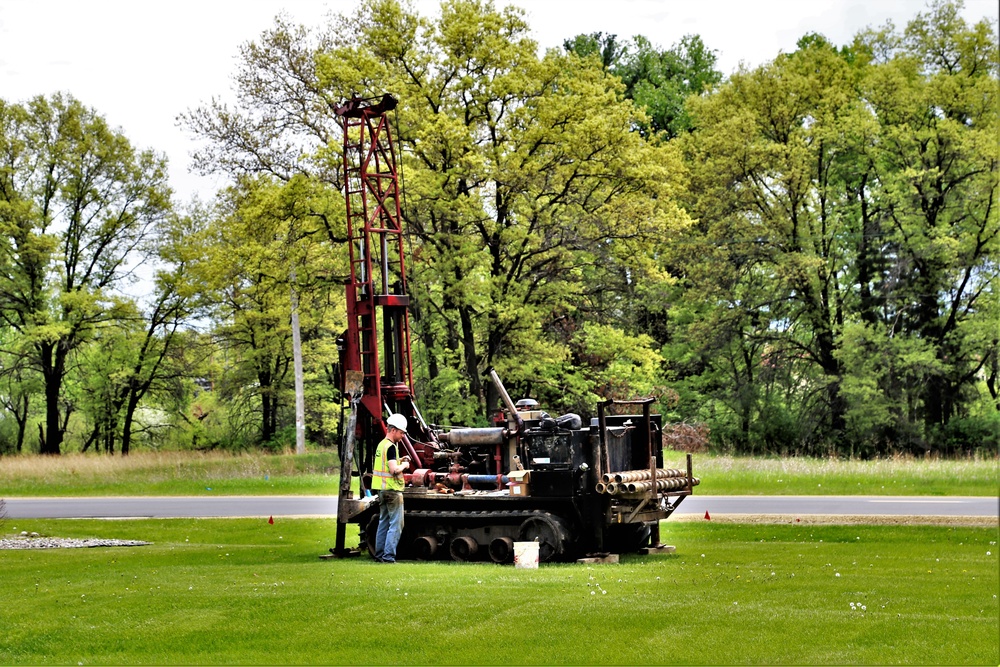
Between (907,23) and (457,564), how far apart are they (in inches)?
1338

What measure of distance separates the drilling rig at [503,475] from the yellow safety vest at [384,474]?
0.63m

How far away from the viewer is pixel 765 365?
46.9 m

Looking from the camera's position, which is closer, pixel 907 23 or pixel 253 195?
pixel 253 195

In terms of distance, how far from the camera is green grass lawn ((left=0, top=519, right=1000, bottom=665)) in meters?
10.1

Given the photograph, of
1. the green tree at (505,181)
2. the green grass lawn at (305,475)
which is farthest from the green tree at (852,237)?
the green tree at (505,181)

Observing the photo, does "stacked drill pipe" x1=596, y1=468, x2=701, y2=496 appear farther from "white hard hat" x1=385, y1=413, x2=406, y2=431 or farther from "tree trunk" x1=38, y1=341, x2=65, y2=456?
"tree trunk" x1=38, y1=341, x2=65, y2=456

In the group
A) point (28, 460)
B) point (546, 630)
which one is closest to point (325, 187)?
point (28, 460)

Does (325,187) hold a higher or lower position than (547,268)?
higher

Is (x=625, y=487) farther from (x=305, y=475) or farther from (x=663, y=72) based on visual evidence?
(x=663, y=72)

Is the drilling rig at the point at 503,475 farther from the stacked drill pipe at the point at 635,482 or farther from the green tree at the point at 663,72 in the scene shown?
the green tree at the point at 663,72

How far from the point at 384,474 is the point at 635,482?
133 inches

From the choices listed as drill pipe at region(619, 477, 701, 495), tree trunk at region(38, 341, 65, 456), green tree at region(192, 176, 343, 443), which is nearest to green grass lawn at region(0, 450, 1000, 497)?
tree trunk at region(38, 341, 65, 456)

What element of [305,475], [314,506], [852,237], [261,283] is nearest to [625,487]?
[314,506]

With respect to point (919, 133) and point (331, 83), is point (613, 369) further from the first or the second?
point (919, 133)
